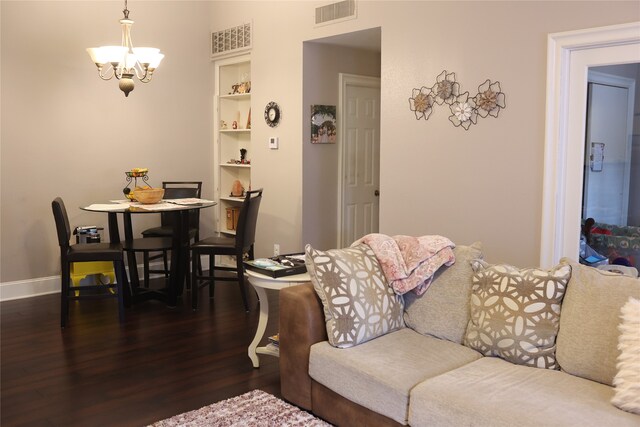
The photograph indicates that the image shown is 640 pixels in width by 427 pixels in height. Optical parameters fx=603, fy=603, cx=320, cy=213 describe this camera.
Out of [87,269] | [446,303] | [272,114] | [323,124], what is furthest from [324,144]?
[446,303]

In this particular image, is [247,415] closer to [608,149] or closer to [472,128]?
[472,128]

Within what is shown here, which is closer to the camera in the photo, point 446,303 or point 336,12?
point 446,303

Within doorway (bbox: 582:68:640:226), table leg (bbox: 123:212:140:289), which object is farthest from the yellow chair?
doorway (bbox: 582:68:640:226)

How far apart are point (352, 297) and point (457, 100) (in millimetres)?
2094

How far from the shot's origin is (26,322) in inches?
186

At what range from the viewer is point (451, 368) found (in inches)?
107

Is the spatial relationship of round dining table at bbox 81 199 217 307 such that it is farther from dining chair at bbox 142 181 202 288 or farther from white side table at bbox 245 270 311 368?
white side table at bbox 245 270 311 368

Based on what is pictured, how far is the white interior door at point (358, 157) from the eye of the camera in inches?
246

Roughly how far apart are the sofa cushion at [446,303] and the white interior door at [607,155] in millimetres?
1190

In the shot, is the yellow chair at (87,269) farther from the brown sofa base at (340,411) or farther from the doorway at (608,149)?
the doorway at (608,149)

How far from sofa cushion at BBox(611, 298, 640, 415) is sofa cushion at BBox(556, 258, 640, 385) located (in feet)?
0.26

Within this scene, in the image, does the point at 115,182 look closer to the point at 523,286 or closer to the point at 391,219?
the point at 391,219

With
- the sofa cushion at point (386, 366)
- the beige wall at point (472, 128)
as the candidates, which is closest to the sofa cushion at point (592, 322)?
the sofa cushion at point (386, 366)

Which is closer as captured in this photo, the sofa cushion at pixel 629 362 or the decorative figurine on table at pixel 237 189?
the sofa cushion at pixel 629 362
